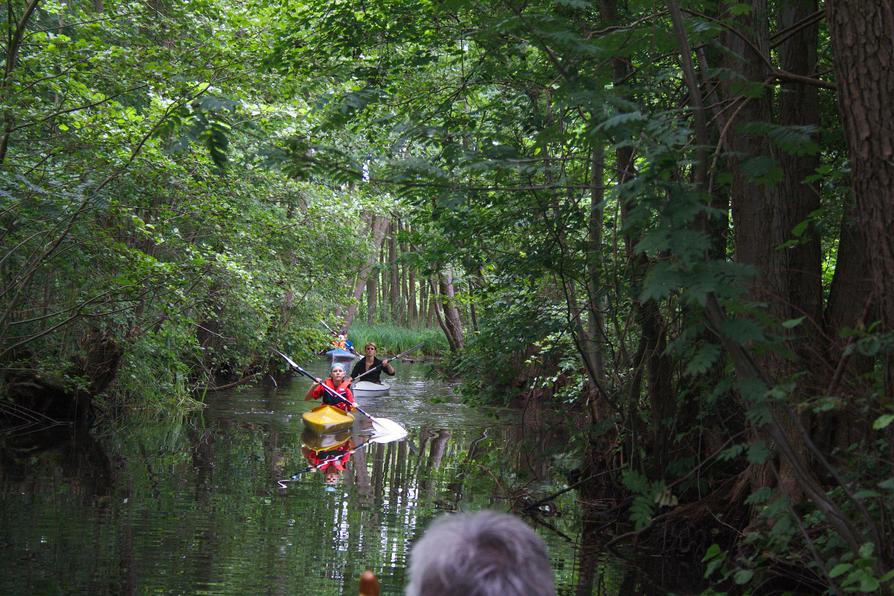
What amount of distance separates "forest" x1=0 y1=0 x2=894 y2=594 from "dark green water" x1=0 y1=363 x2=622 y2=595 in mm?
976

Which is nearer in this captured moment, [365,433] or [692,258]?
[692,258]

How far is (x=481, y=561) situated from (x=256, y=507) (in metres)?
7.35

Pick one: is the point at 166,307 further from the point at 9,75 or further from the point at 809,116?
the point at 809,116

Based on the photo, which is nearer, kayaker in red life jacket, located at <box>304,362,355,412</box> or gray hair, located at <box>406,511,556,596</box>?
gray hair, located at <box>406,511,556,596</box>

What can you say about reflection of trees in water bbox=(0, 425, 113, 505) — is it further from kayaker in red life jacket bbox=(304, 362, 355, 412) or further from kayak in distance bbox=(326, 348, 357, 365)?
kayak in distance bbox=(326, 348, 357, 365)

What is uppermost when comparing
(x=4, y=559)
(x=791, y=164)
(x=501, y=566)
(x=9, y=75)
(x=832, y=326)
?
(x=9, y=75)

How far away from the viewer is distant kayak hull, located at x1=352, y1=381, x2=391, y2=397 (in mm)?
20438

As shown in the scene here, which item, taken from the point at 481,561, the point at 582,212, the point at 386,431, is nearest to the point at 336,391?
the point at 386,431

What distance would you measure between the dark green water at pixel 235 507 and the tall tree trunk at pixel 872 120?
11.3 feet

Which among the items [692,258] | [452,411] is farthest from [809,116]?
[452,411]

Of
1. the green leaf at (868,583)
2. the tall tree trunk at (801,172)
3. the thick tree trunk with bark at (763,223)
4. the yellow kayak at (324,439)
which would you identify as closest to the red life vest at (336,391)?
the yellow kayak at (324,439)

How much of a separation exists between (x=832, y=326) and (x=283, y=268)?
521 inches

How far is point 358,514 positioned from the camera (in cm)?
855

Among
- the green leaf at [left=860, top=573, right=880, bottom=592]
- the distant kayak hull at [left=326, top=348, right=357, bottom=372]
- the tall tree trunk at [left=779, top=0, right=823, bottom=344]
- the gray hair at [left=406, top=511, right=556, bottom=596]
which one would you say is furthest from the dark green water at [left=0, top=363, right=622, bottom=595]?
the distant kayak hull at [left=326, top=348, right=357, bottom=372]
